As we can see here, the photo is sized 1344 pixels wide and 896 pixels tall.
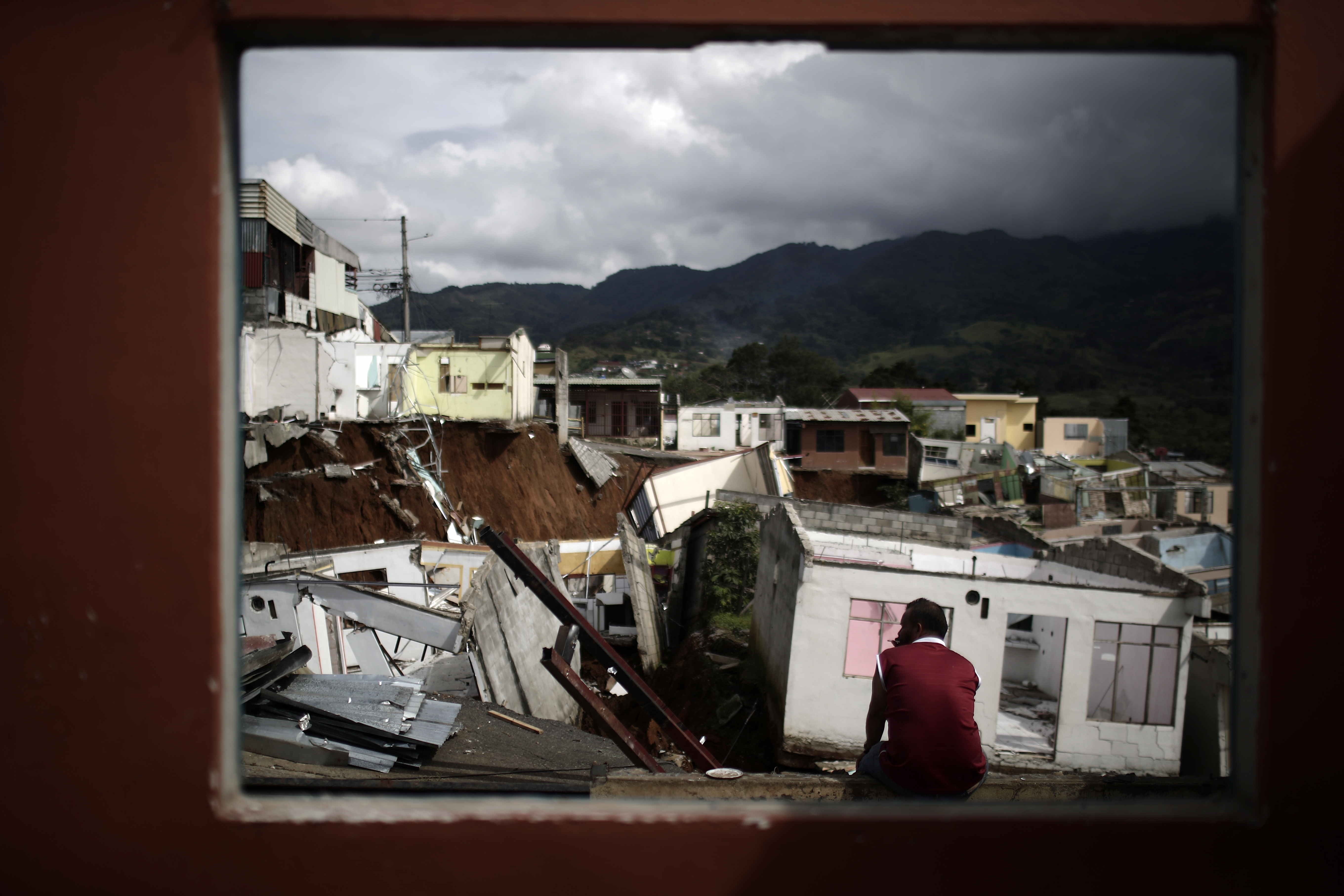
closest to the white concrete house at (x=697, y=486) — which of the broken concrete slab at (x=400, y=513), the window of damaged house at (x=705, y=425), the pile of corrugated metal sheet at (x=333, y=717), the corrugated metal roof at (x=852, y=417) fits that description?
the broken concrete slab at (x=400, y=513)

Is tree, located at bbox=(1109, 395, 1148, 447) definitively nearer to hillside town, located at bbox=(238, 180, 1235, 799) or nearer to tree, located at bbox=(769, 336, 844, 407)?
tree, located at bbox=(769, 336, 844, 407)

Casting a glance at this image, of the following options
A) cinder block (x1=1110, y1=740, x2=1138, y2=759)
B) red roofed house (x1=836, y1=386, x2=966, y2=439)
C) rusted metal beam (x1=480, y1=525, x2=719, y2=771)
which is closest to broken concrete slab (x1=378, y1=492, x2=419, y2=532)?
rusted metal beam (x1=480, y1=525, x2=719, y2=771)

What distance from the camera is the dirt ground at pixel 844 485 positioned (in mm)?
31781

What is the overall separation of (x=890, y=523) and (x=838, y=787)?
33.8 ft

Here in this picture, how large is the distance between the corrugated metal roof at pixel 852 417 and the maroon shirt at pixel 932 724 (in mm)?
30319

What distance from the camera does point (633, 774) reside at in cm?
348

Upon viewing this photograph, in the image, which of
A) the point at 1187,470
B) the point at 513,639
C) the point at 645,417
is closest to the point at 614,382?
the point at 645,417

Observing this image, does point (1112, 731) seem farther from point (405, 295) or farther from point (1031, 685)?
point (405, 295)

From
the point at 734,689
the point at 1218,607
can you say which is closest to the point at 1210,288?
the point at 1218,607

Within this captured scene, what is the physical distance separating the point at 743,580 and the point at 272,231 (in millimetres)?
12608

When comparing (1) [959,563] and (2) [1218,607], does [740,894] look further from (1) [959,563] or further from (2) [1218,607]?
(2) [1218,607]

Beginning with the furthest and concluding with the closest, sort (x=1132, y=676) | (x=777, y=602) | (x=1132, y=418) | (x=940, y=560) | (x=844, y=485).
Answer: (x=1132, y=418)
(x=844, y=485)
(x=940, y=560)
(x=777, y=602)
(x=1132, y=676)

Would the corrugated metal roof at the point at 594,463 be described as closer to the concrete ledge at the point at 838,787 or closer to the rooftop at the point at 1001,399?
the concrete ledge at the point at 838,787

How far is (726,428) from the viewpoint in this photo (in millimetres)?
34500
